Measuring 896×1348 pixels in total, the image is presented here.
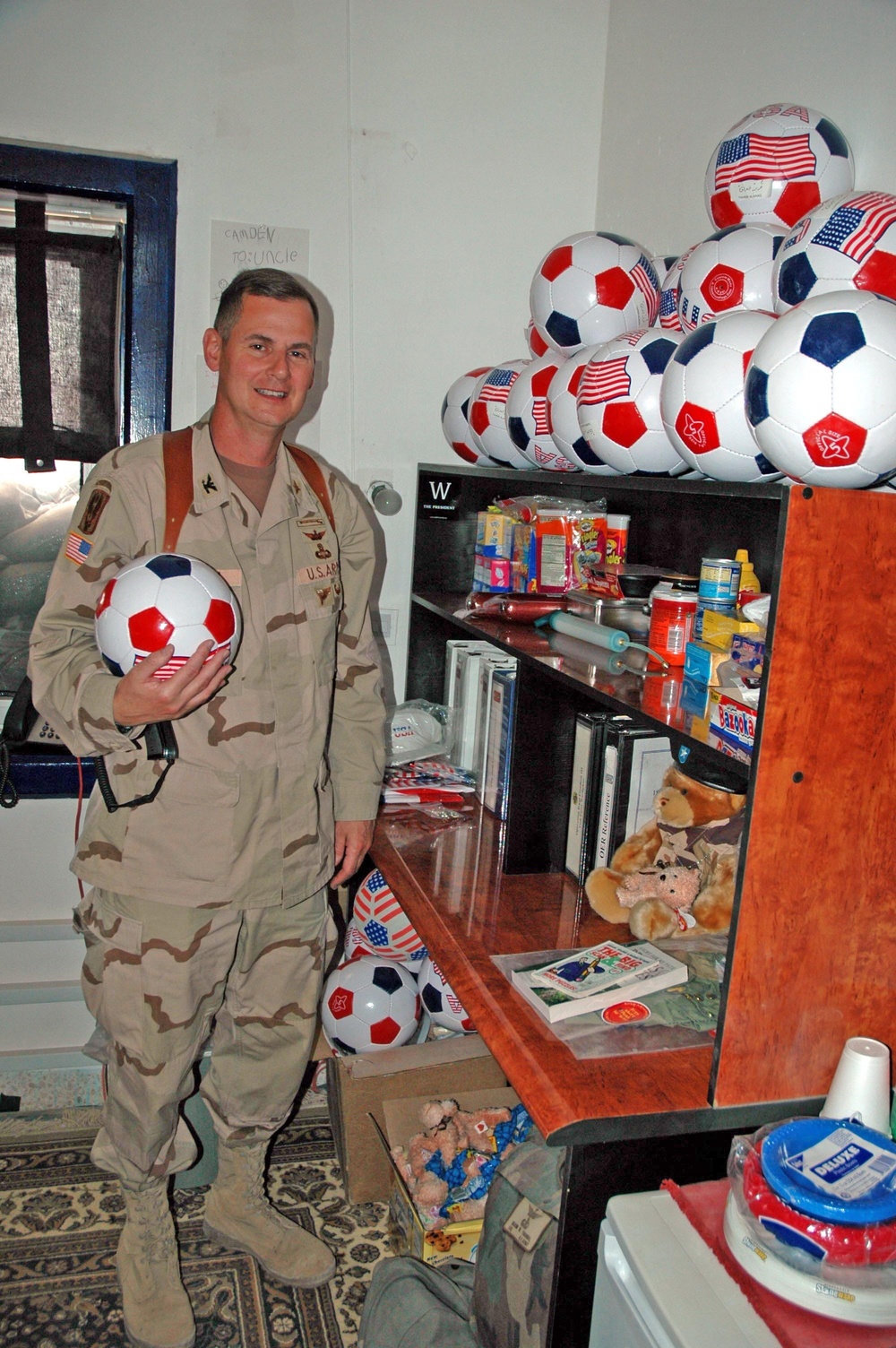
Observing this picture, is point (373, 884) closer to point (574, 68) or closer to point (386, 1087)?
point (386, 1087)

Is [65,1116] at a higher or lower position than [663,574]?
lower

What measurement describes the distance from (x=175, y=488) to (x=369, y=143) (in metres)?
1.45

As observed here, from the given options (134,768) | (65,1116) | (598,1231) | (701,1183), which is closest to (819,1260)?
(701,1183)

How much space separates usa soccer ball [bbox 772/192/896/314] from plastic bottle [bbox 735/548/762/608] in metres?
0.41

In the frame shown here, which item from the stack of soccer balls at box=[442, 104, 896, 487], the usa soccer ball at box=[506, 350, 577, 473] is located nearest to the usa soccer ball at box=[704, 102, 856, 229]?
the stack of soccer balls at box=[442, 104, 896, 487]

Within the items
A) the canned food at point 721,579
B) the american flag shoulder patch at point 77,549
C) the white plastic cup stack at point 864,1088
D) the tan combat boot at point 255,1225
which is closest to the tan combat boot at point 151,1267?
the tan combat boot at point 255,1225

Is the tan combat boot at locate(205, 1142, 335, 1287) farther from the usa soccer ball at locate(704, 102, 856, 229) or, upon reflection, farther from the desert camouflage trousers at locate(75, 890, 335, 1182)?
the usa soccer ball at locate(704, 102, 856, 229)

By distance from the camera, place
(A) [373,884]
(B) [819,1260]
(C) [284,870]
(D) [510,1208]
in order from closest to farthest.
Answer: (B) [819,1260] < (D) [510,1208] < (C) [284,870] < (A) [373,884]

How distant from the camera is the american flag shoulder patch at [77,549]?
5.22 ft

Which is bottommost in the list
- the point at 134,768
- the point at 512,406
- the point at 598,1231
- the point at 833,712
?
the point at 598,1231

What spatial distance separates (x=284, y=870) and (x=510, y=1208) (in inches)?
26.1

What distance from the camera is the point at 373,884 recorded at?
2.35m

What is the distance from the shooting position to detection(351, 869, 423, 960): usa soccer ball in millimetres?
2312

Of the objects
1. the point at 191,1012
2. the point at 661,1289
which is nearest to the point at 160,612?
the point at 191,1012
